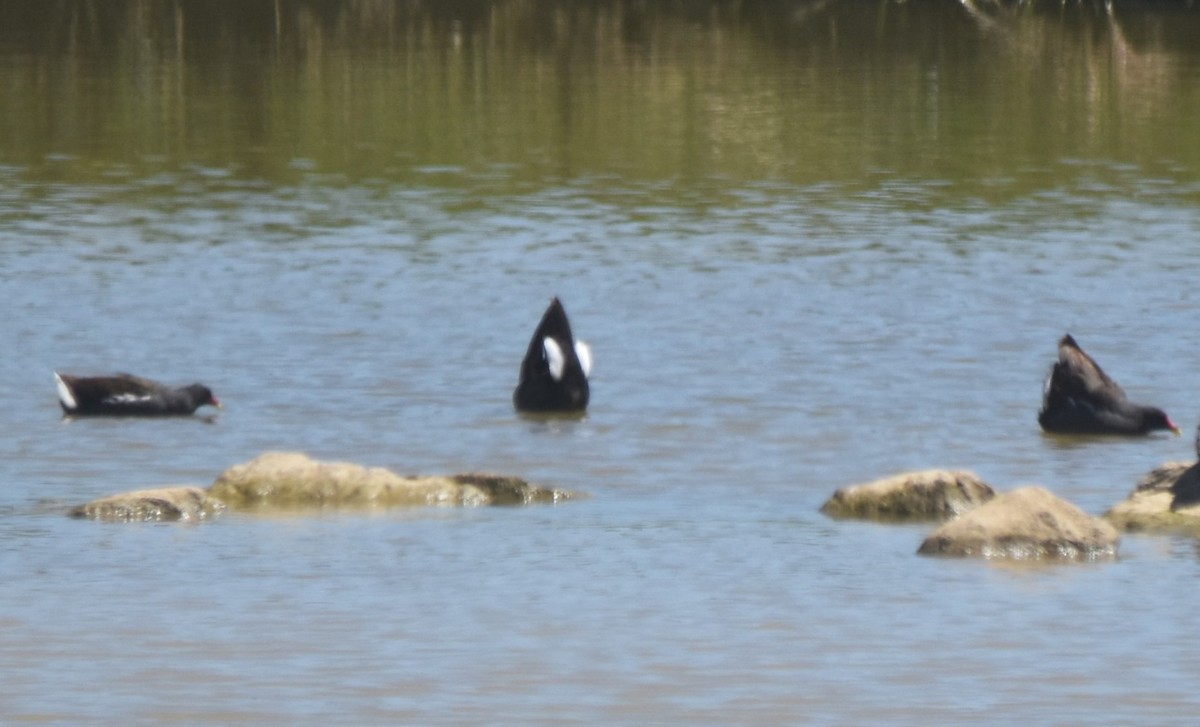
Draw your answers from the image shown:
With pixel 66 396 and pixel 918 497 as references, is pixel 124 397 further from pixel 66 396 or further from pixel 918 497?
pixel 918 497

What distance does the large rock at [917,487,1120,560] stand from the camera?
43.0ft

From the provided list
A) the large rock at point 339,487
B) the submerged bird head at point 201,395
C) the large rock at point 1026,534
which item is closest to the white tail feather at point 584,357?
the submerged bird head at point 201,395

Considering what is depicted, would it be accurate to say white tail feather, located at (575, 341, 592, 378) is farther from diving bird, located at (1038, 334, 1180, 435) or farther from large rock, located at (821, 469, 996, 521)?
large rock, located at (821, 469, 996, 521)

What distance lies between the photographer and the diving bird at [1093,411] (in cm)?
1730

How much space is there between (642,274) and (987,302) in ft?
11.1

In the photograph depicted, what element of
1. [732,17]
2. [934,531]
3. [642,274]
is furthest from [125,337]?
[732,17]

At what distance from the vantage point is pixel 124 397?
59.8 ft

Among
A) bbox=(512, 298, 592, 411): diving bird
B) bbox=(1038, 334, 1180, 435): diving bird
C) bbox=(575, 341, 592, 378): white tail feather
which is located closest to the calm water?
bbox=(1038, 334, 1180, 435): diving bird

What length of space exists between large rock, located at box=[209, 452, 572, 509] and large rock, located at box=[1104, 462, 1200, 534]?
2855 mm

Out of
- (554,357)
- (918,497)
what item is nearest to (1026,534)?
(918,497)

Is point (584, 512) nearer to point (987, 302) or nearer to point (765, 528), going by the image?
point (765, 528)

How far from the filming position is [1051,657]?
11.4m

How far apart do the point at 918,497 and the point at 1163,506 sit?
113cm

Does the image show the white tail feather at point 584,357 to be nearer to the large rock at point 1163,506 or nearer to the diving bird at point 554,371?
the diving bird at point 554,371
